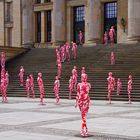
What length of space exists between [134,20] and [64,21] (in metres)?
10.7

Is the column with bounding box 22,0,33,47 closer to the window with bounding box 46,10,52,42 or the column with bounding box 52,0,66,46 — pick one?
the window with bounding box 46,10,52,42

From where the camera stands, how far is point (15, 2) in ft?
192

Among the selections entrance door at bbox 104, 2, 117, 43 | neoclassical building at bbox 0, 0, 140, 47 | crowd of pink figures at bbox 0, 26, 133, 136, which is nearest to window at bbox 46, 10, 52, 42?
neoclassical building at bbox 0, 0, 140, 47

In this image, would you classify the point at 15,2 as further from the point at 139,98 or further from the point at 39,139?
the point at 39,139

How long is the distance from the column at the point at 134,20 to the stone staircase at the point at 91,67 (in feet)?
Answer: 6.69

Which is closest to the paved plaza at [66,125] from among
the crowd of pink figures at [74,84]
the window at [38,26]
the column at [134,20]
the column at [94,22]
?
the crowd of pink figures at [74,84]

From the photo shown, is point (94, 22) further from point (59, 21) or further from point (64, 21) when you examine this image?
point (64, 21)

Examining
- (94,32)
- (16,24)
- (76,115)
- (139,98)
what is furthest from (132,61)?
(16,24)

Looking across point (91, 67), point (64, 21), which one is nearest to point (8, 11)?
point (64, 21)

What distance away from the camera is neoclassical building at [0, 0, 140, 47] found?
46062mm

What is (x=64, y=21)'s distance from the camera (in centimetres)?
4978

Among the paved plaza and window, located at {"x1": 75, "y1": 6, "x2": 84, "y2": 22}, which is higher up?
window, located at {"x1": 75, "y1": 6, "x2": 84, "y2": 22}

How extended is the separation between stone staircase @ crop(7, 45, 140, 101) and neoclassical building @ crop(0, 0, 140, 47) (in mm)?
3892

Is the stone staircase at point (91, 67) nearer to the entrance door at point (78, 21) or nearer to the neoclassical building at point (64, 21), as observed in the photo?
the neoclassical building at point (64, 21)
